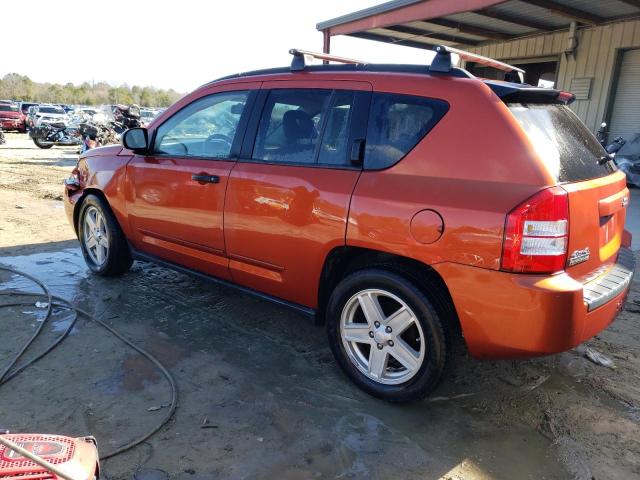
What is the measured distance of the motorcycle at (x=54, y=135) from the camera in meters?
20.7

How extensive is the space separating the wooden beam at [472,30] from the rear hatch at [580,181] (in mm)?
9372

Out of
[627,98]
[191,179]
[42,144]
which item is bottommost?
[42,144]

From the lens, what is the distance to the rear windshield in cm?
252

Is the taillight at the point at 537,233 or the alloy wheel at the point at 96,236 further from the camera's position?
the alloy wheel at the point at 96,236

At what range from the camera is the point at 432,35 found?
42.0 ft

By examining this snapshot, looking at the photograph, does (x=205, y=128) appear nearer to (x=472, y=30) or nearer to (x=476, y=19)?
(x=476, y=19)

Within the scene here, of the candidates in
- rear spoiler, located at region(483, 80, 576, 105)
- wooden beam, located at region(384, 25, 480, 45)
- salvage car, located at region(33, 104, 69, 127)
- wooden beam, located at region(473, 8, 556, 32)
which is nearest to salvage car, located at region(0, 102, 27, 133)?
salvage car, located at region(33, 104, 69, 127)

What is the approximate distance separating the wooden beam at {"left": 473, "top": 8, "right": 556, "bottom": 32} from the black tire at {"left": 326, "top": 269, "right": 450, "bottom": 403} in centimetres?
913

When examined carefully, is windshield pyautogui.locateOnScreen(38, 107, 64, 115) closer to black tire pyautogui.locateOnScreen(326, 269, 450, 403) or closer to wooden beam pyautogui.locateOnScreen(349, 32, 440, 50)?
wooden beam pyautogui.locateOnScreen(349, 32, 440, 50)

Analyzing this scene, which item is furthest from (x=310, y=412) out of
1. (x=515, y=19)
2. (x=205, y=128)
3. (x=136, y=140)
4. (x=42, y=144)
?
(x=42, y=144)

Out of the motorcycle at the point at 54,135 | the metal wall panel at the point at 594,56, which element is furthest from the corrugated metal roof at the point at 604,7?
the motorcycle at the point at 54,135

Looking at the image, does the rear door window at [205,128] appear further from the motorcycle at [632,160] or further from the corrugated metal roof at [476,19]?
the motorcycle at [632,160]

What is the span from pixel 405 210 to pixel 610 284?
120 centimetres

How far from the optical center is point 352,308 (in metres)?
3.05
